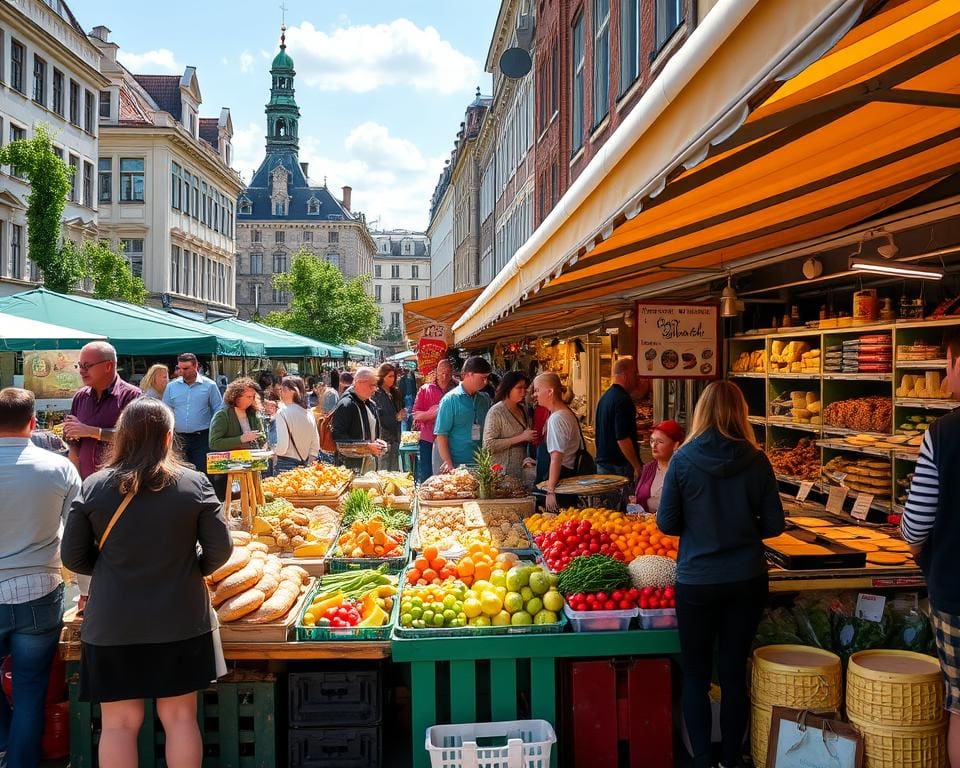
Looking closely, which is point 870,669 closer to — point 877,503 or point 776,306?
point 877,503

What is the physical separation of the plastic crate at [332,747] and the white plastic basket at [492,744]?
0.49 m

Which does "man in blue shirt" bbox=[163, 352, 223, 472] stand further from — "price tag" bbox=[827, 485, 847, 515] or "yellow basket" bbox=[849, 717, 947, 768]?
"yellow basket" bbox=[849, 717, 947, 768]

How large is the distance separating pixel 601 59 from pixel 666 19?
443 cm

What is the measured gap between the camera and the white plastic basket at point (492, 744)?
3814 mm

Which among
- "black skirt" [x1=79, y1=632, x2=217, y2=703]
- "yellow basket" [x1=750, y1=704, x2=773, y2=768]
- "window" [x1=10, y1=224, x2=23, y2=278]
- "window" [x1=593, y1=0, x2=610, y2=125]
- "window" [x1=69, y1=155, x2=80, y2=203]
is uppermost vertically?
"window" [x1=69, y1=155, x2=80, y2=203]

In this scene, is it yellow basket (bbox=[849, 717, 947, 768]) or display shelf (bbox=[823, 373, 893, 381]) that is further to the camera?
display shelf (bbox=[823, 373, 893, 381])

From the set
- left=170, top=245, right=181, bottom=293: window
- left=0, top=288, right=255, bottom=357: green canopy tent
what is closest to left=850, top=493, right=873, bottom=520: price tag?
left=0, top=288, right=255, bottom=357: green canopy tent

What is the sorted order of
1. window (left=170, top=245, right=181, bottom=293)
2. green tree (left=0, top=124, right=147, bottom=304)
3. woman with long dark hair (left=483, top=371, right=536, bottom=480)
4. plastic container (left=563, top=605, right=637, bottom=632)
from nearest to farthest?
plastic container (left=563, top=605, right=637, bottom=632) → woman with long dark hair (left=483, top=371, right=536, bottom=480) → green tree (left=0, top=124, right=147, bottom=304) → window (left=170, top=245, right=181, bottom=293)

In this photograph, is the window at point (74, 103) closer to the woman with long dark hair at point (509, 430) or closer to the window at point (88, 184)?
the window at point (88, 184)

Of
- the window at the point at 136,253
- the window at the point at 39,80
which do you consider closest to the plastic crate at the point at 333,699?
the window at the point at 39,80

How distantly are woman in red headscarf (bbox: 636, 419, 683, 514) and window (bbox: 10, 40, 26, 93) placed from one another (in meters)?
29.3

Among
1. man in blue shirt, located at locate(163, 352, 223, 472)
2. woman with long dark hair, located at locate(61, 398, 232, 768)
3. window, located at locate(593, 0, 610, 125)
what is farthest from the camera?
window, located at locate(593, 0, 610, 125)

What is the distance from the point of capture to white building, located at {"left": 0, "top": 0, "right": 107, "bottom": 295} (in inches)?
1090

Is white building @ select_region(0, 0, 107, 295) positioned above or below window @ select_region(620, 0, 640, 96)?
above
